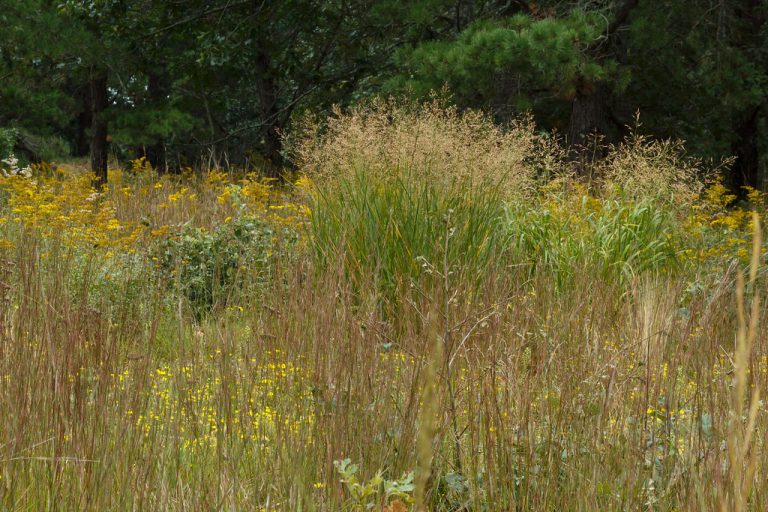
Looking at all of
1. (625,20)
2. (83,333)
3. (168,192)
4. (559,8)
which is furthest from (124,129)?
(83,333)

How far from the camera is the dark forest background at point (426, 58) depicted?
8539 mm

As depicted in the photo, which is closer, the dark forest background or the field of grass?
the field of grass

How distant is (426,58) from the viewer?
8242 millimetres

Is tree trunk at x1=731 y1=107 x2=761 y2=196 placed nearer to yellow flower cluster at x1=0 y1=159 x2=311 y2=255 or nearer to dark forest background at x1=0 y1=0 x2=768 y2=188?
dark forest background at x1=0 y1=0 x2=768 y2=188

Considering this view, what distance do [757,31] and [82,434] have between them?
1256 cm

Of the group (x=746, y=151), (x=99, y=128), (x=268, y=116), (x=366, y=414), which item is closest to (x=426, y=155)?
(x=366, y=414)

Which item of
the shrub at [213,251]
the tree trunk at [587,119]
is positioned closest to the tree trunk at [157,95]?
the tree trunk at [587,119]

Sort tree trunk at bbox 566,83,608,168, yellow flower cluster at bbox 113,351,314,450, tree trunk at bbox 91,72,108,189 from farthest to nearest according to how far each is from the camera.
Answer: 1. tree trunk at bbox 91,72,108,189
2. tree trunk at bbox 566,83,608,168
3. yellow flower cluster at bbox 113,351,314,450

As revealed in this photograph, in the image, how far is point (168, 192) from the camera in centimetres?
991

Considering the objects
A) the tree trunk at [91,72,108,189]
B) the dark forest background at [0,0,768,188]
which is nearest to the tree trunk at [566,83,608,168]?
the dark forest background at [0,0,768,188]

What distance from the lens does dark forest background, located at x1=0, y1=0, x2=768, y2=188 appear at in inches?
336

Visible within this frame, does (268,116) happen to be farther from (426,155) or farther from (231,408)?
(231,408)

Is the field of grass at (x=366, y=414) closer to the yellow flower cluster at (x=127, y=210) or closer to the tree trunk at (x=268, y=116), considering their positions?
the yellow flower cluster at (x=127, y=210)

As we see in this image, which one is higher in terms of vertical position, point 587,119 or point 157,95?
point 157,95
